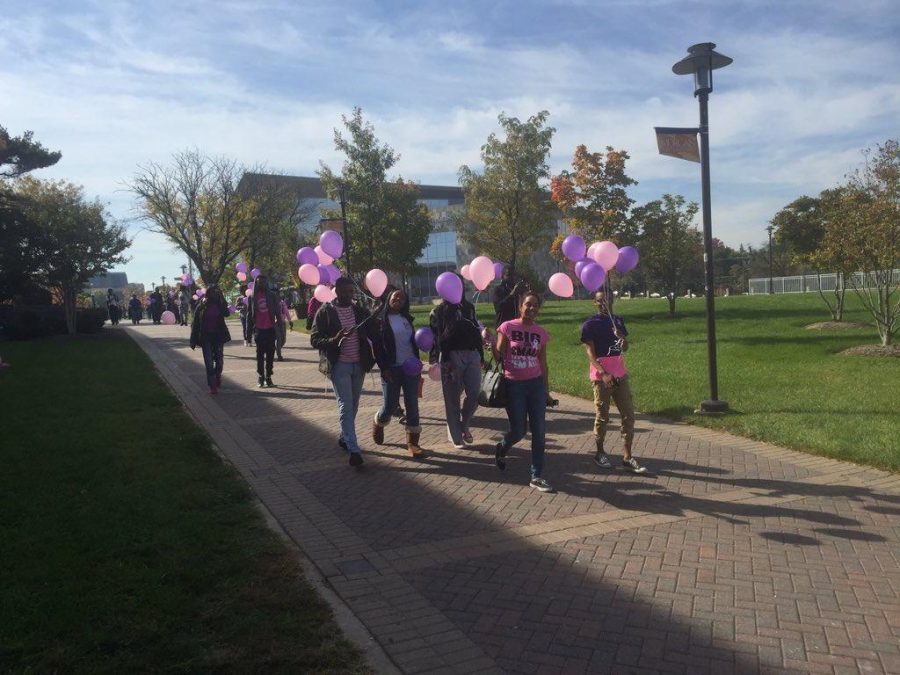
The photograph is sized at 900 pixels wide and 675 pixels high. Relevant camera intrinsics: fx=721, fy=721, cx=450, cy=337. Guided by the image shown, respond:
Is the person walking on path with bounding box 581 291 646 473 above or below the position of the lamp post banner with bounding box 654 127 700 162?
below

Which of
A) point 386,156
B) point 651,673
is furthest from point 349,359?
point 386,156

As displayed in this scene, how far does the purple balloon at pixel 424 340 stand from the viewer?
294 inches

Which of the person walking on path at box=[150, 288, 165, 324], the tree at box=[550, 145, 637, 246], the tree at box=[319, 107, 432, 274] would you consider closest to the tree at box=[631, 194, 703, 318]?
the tree at box=[550, 145, 637, 246]

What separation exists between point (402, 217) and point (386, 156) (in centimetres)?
258

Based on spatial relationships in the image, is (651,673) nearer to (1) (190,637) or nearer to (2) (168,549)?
(1) (190,637)

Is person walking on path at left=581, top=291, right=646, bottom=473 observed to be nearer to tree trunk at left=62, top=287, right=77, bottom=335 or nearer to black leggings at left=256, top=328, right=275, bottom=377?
black leggings at left=256, top=328, right=275, bottom=377

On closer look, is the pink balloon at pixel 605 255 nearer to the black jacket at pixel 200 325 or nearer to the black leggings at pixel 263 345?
the black jacket at pixel 200 325

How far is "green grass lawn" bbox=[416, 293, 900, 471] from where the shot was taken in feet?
25.0

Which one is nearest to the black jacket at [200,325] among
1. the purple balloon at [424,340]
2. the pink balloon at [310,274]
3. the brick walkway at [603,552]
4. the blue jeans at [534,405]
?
the pink balloon at [310,274]

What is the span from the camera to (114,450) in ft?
24.5

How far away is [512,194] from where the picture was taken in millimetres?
28625

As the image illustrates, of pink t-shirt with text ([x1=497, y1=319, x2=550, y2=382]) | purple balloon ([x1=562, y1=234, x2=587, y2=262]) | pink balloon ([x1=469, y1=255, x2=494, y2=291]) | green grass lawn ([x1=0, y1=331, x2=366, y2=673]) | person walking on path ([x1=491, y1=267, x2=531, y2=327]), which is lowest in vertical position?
green grass lawn ([x1=0, y1=331, x2=366, y2=673])

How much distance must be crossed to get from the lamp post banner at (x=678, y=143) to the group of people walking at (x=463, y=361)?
2438 mm

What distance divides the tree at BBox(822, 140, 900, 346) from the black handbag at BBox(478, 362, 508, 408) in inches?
362
